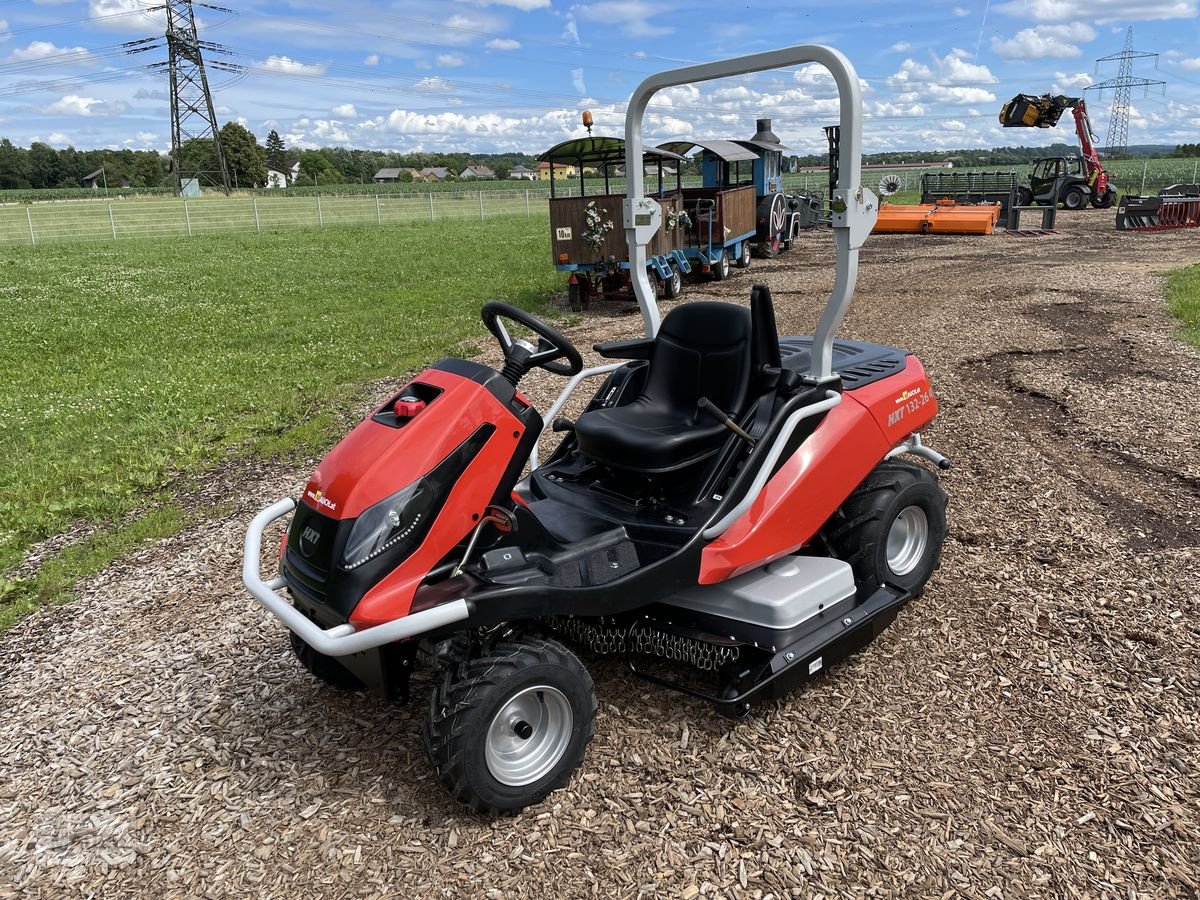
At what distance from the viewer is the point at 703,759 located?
9.99 feet

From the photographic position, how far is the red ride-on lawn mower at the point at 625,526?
A: 8.77ft

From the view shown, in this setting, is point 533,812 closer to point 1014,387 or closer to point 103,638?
point 103,638

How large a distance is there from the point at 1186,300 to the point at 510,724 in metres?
10.8

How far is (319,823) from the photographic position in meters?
2.79

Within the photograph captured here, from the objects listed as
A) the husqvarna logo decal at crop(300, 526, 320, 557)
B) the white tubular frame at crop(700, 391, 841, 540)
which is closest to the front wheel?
the husqvarna logo decal at crop(300, 526, 320, 557)

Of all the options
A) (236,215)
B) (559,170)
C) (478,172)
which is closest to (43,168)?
(478,172)

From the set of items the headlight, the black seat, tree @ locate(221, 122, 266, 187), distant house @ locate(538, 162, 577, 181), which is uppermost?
tree @ locate(221, 122, 266, 187)

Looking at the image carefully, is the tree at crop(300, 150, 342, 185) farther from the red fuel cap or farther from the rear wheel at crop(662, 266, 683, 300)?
the red fuel cap

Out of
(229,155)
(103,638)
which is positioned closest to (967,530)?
(103,638)

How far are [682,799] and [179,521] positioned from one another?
3.85 m

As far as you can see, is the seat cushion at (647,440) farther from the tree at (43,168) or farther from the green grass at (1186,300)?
the tree at (43,168)

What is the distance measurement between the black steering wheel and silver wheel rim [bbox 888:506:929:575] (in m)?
1.73

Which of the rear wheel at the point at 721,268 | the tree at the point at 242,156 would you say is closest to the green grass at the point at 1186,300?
the rear wheel at the point at 721,268

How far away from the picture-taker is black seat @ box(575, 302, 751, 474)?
3332mm
